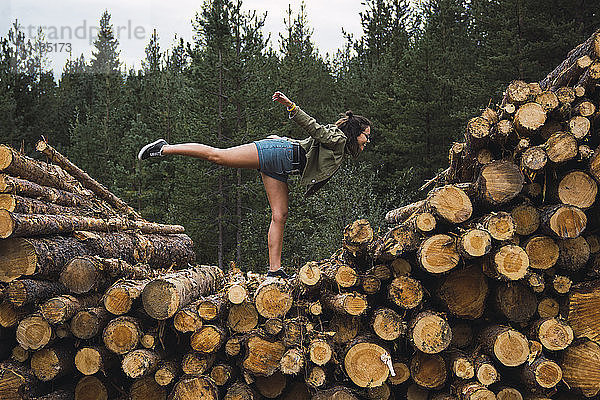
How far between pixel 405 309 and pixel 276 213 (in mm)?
2048

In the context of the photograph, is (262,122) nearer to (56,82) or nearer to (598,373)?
(598,373)

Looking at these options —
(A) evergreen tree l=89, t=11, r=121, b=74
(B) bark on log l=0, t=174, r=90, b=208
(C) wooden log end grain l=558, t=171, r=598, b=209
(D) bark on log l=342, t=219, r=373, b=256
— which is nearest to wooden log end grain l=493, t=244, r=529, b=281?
(C) wooden log end grain l=558, t=171, r=598, b=209

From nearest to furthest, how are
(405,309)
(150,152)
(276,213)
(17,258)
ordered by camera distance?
(405,309)
(17,258)
(276,213)
(150,152)

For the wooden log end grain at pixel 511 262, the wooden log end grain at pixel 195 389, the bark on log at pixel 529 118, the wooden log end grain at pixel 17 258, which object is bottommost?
the wooden log end grain at pixel 195 389

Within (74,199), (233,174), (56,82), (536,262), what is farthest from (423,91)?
(56,82)

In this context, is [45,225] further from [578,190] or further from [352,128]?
[578,190]

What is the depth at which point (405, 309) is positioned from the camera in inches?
125

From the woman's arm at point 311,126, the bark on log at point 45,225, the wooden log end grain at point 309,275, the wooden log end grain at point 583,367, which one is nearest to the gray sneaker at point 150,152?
the bark on log at point 45,225

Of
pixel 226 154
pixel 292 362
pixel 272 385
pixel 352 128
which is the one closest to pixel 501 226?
pixel 292 362

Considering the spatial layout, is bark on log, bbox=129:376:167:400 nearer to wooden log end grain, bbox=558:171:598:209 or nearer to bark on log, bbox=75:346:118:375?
bark on log, bbox=75:346:118:375

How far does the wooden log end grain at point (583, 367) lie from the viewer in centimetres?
302

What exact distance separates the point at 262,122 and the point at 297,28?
26.8ft

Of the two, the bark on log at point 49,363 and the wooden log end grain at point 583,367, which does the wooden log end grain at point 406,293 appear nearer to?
the wooden log end grain at point 583,367

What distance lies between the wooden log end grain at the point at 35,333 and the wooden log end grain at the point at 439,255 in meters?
2.34
